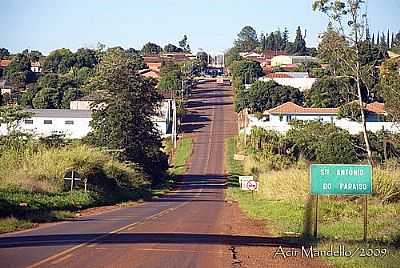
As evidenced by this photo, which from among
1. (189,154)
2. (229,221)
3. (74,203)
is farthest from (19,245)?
(189,154)

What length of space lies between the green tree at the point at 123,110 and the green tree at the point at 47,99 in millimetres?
40871

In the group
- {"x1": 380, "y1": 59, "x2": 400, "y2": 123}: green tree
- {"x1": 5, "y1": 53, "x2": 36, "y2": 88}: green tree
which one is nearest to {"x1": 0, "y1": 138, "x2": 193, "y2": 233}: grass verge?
{"x1": 380, "y1": 59, "x2": 400, "y2": 123}: green tree

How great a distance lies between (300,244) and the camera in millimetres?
17172

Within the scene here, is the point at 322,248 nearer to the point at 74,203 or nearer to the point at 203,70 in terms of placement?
the point at 74,203

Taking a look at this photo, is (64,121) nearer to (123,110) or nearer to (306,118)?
(306,118)

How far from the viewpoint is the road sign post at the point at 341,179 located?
1719cm

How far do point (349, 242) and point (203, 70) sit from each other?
169001 mm

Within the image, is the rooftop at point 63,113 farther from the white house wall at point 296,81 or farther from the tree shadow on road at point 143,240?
the tree shadow on road at point 143,240

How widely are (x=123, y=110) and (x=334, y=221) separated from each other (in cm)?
3367

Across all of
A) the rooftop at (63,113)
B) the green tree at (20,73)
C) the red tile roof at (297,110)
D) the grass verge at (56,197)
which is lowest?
the grass verge at (56,197)

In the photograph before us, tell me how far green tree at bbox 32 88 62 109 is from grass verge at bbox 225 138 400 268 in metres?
63.7

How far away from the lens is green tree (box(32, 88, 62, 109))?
315 feet

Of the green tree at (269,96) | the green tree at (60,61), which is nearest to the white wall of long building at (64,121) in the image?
the green tree at (269,96)

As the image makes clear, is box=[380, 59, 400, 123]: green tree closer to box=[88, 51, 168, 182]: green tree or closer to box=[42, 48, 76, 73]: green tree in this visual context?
box=[88, 51, 168, 182]: green tree
